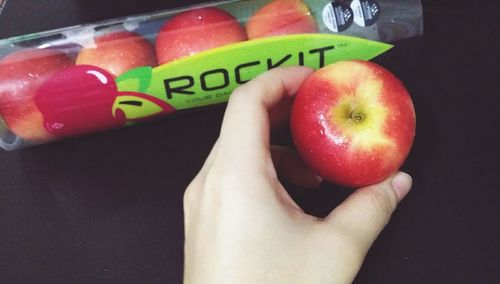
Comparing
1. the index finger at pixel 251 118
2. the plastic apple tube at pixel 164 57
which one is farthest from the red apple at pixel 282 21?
the index finger at pixel 251 118

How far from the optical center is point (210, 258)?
0.48 m

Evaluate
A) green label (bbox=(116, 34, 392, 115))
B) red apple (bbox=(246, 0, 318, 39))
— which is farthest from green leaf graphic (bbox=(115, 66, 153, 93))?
red apple (bbox=(246, 0, 318, 39))

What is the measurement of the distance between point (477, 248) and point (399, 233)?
8 cm

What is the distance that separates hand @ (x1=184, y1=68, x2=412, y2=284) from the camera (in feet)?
1.56

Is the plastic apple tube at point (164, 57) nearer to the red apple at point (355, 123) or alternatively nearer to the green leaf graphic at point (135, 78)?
the green leaf graphic at point (135, 78)

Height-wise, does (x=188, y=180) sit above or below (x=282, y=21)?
below

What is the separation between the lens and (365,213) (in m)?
0.53

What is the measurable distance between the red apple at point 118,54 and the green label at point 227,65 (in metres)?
0.02

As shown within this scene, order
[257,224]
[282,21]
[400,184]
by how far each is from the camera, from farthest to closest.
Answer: [282,21] → [400,184] → [257,224]

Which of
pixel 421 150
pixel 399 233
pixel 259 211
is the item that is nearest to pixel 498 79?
pixel 421 150

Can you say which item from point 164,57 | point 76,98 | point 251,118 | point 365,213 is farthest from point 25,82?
point 365,213

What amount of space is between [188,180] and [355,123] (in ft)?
0.74

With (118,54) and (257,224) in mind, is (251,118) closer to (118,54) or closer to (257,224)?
(257,224)

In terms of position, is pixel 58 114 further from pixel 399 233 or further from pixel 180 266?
pixel 399 233
